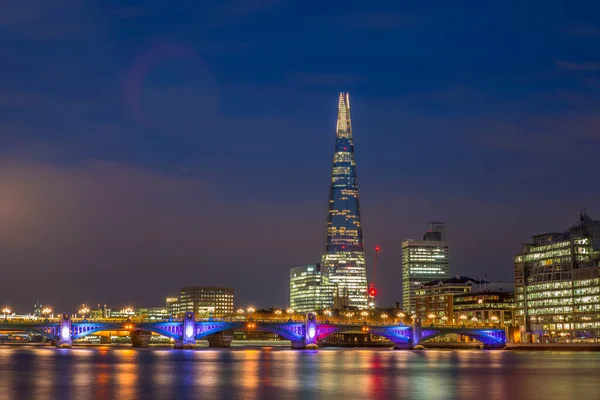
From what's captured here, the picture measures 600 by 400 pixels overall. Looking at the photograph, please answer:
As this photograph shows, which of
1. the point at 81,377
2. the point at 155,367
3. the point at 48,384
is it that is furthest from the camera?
the point at 155,367

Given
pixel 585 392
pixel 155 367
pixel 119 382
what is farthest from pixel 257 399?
pixel 155 367

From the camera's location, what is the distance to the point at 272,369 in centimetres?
12719

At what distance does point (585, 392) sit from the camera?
8594 centimetres

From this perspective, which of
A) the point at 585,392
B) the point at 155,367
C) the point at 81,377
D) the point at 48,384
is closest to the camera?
the point at 585,392

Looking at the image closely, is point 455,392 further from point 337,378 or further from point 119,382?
point 119,382

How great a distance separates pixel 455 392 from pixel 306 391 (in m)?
13.8

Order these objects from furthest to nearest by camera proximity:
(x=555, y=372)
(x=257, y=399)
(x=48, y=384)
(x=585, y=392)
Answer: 1. (x=555, y=372)
2. (x=48, y=384)
3. (x=585, y=392)
4. (x=257, y=399)

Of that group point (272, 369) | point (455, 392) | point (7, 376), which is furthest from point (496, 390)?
point (7, 376)

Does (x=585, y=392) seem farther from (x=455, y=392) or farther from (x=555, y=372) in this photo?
(x=555, y=372)

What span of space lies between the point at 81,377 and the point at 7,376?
9.17 metres

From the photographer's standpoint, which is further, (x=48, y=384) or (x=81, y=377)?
(x=81, y=377)

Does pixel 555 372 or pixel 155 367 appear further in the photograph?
pixel 155 367

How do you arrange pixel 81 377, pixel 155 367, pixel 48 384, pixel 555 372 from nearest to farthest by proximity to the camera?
pixel 48 384, pixel 81 377, pixel 555 372, pixel 155 367

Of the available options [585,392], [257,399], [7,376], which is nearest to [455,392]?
[585,392]
